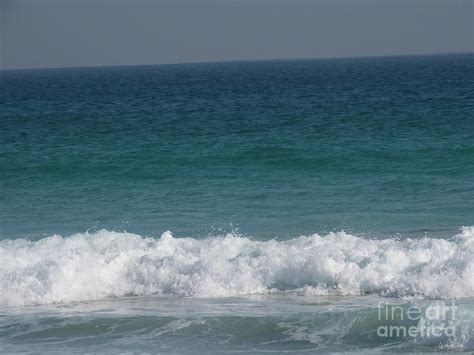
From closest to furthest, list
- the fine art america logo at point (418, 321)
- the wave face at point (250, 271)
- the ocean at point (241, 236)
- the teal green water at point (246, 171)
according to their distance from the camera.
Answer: the fine art america logo at point (418, 321) < the ocean at point (241, 236) < the wave face at point (250, 271) < the teal green water at point (246, 171)

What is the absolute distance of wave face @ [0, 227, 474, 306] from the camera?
1225cm

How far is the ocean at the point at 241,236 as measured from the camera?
1084cm

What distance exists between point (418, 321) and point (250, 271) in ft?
10.4

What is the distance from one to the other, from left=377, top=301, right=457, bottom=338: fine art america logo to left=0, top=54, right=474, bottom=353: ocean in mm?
34

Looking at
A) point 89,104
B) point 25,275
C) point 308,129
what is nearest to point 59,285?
point 25,275

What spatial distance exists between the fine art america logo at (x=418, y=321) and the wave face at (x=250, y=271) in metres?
0.69

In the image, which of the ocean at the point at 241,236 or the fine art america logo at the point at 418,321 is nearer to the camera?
the fine art america logo at the point at 418,321

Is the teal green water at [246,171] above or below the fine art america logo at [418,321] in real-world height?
above

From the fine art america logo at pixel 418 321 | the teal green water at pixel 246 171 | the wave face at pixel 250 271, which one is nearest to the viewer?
the fine art america logo at pixel 418 321

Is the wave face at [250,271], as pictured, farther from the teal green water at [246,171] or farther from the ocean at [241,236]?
the teal green water at [246,171]

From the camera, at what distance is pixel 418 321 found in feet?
34.9

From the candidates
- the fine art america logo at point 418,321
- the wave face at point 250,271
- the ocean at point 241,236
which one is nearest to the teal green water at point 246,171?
the ocean at point 241,236

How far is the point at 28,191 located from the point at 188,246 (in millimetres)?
7998

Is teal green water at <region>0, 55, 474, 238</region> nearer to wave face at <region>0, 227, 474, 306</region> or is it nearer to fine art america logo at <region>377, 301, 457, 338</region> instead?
wave face at <region>0, 227, 474, 306</region>
